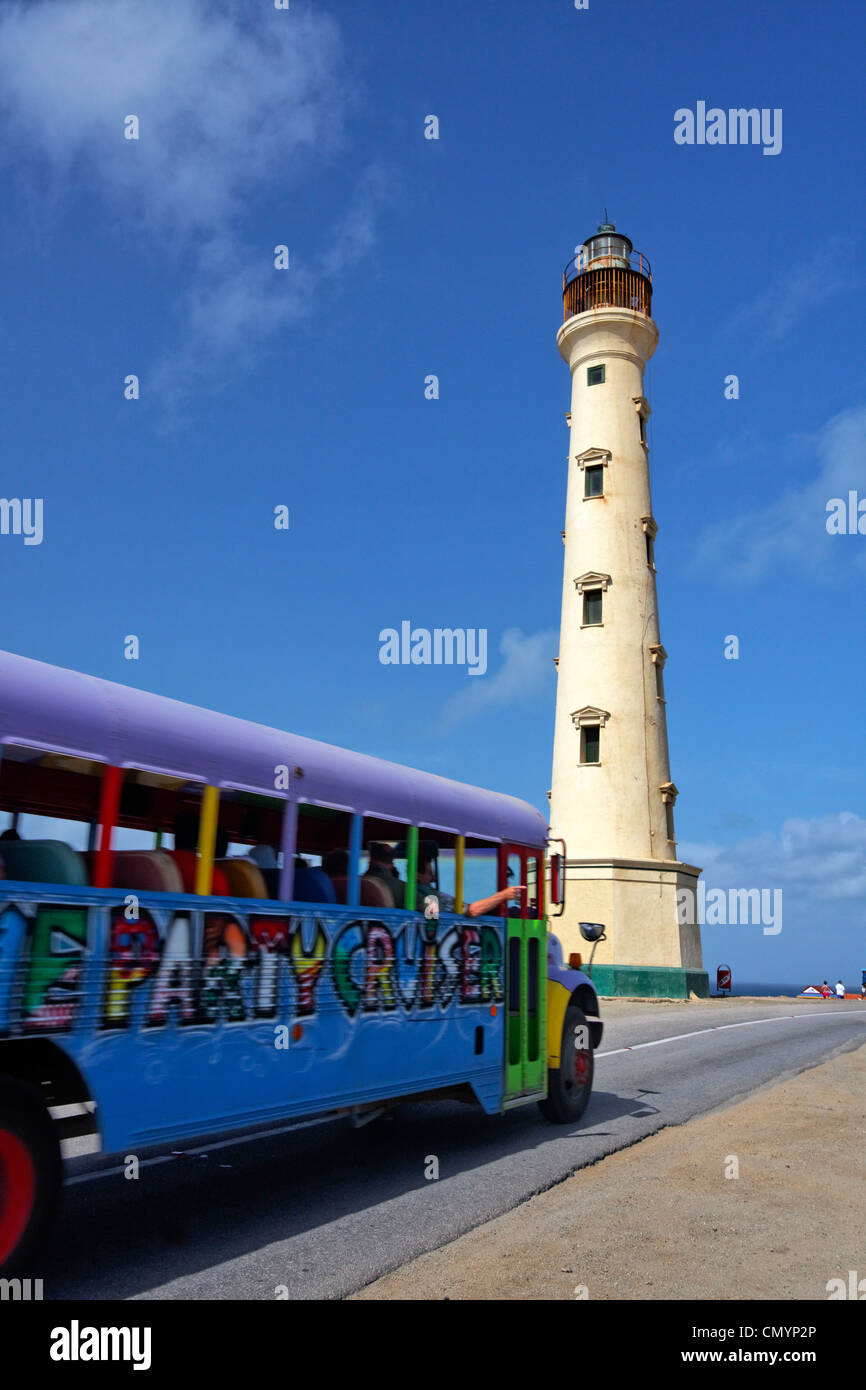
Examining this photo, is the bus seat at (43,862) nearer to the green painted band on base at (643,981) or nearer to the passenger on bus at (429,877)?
the passenger on bus at (429,877)

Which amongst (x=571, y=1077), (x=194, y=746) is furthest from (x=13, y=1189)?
(x=571, y=1077)

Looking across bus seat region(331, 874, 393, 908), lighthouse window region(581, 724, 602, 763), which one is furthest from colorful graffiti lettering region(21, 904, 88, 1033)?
lighthouse window region(581, 724, 602, 763)

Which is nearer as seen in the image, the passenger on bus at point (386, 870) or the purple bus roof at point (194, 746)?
the purple bus roof at point (194, 746)

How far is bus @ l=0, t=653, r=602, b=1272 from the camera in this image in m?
5.05

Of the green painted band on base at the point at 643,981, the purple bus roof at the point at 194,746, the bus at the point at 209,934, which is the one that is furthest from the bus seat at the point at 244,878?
the green painted band on base at the point at 643,981

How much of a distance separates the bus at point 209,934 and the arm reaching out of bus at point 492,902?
0.10 ft

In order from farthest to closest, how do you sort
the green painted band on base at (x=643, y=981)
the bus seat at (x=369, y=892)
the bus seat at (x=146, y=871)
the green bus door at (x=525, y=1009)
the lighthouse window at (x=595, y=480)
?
the lighthouse window at (x=595, y=480), the green painted band on base at (x=643, y=981), the green bus door at (x=525, y=1009), the bus seat at (x=369, y=892), the bus seat at (x=146, y=871)

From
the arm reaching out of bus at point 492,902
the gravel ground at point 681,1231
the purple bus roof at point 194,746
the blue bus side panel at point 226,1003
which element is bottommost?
the gravel ground at point 681,1231

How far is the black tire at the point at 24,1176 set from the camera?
4754 millimetres

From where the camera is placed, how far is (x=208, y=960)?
596 cm

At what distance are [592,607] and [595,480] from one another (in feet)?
15.2

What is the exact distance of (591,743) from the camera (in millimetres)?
35375

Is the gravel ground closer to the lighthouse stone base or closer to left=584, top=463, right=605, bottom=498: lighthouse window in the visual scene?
the lighthouse stone base
